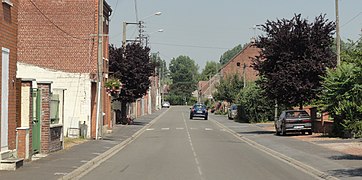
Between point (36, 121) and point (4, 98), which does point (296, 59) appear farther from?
point (4, 98)

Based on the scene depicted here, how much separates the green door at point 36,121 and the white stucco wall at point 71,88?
11.8 meters

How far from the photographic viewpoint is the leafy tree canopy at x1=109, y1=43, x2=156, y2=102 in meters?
48.6

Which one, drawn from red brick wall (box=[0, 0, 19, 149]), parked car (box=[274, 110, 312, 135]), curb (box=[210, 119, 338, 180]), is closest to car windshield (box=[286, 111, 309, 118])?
parked car (box=[274, 110, 312, 135])

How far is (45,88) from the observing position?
850 inches

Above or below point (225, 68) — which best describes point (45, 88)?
below

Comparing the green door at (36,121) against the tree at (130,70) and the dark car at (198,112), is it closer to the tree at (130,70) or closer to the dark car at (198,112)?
the tree at (130,70)

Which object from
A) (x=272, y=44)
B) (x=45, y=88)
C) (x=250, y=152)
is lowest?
(x=250, y=152)

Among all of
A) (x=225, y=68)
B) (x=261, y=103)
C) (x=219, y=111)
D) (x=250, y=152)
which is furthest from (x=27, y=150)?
(x=225, y=68)

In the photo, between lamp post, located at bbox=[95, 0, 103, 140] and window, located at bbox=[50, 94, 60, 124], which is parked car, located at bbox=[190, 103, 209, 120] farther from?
window, located at bbox=[50, 94, 60, 124]

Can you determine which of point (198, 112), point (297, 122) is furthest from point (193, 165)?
point (198, 112)

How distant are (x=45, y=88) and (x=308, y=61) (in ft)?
64.0

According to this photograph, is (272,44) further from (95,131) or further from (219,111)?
(219,111)

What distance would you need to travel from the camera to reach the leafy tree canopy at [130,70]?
159 ft

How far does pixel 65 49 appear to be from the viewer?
1358 inches
